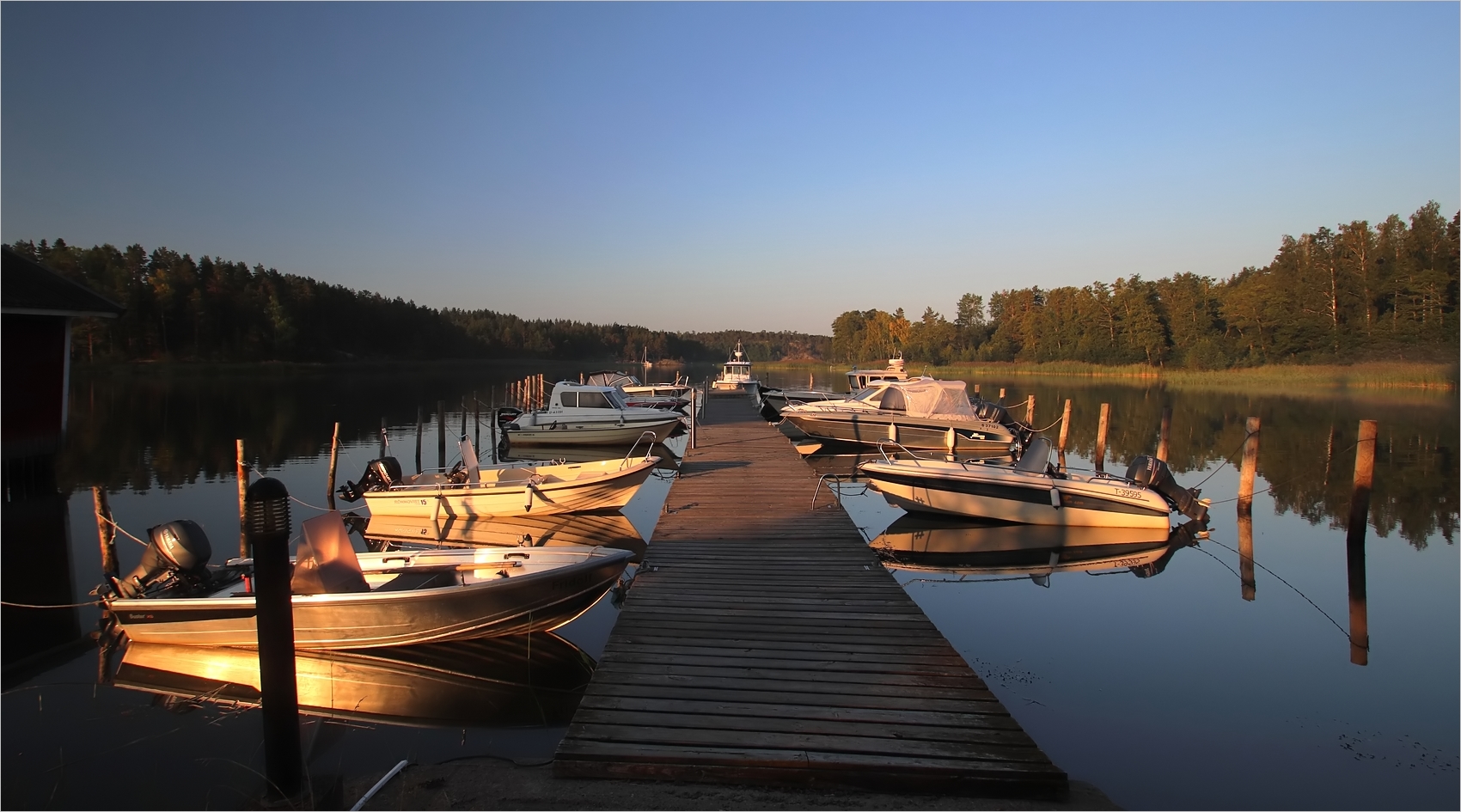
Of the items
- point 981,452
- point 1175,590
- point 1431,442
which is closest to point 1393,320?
point 1431,442

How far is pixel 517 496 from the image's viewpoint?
12.8 m

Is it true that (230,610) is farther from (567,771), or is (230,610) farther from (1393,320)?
(1393,320)

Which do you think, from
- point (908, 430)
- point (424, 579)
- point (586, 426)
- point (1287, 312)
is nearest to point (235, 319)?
point (586, 426)

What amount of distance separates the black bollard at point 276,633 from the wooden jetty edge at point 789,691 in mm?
1528

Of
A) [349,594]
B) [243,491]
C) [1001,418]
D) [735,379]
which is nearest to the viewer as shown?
[349,594]

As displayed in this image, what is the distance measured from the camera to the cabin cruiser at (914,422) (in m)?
22.0

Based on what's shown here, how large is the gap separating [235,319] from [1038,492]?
254ft

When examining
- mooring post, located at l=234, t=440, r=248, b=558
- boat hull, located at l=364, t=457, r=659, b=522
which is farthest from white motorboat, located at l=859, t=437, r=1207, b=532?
mooring post, located at l=234, t=440, r=248, b=558

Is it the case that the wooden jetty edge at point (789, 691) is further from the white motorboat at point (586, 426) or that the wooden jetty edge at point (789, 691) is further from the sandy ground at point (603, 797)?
the white motorboat at point (586, 426)

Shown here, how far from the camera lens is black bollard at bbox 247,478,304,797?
419 cm

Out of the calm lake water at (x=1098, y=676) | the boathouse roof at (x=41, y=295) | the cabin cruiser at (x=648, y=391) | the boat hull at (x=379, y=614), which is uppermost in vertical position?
the boathouse roof at (x=41, y=295)

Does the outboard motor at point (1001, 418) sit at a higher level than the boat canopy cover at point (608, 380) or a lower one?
lower

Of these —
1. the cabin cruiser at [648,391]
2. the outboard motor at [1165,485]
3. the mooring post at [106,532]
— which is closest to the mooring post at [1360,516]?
the outboard motor at [1165,485]

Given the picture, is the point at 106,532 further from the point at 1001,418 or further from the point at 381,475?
the point at 1001,418
